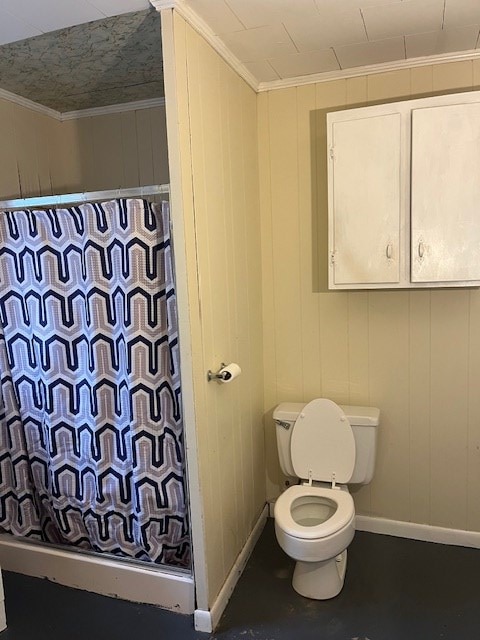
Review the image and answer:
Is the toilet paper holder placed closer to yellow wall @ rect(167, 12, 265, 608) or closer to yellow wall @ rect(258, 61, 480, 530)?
yellow wall @ rect(167, 12, 265, 608)

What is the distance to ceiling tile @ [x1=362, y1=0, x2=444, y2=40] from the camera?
1.73m

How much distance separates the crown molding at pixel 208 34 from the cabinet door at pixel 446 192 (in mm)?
786

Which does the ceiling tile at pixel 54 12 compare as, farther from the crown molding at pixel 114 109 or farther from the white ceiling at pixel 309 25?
→ the crown molding at pixel 114 109

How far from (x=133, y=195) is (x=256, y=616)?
1.76m

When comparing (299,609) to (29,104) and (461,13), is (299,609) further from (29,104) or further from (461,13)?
(29,104)

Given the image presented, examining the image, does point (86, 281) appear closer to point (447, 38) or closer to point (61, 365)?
point (61, 365)

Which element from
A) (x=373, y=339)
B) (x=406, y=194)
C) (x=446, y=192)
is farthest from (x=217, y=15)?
(x=373, y=339)

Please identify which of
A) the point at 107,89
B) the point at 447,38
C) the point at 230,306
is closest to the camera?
the point at 447,38

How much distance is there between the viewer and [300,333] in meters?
2.55

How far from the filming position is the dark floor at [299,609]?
6.31 ft

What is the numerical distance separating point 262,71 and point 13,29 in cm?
105

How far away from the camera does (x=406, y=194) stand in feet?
6.83

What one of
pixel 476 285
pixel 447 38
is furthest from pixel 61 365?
pixel 447 38

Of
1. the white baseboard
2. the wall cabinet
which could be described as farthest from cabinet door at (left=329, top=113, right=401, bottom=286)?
the white baseboard
